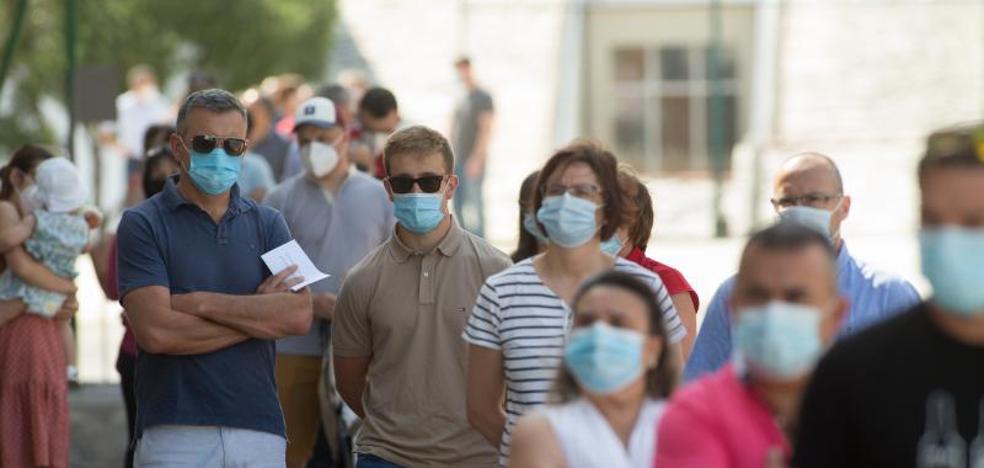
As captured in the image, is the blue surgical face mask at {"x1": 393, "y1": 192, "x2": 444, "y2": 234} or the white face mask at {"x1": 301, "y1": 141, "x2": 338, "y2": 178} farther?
the white face mask at {"x1": 301, "y1": 141, "x2": 338, "y2": 178}

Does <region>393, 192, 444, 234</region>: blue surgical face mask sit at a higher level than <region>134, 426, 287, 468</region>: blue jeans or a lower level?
higher

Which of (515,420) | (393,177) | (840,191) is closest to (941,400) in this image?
(515,420)

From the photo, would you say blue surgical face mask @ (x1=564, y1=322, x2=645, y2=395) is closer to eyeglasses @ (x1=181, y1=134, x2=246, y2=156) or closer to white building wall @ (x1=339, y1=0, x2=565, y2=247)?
eyeglasses @ (x1=181, y1=134, x2=246, y2=156)

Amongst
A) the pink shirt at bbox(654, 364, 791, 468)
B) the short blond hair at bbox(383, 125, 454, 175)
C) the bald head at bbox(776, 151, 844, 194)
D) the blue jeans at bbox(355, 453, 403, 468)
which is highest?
the short blond hair at bbox(383, 125, 454, 175)

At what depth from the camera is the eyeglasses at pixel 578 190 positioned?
740cm

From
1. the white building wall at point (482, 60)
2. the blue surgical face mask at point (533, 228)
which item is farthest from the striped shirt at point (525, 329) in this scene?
the white building wall at point (482, 60)

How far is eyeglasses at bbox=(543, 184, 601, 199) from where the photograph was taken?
740 centimetres

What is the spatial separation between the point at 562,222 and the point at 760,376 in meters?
2.27

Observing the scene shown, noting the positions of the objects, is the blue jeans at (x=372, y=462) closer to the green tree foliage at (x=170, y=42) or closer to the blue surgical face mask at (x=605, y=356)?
the blue surgical face mask at (x=605, y=356)

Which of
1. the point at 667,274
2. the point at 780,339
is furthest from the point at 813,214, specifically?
the point at 780,339

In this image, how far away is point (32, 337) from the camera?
10.5 metres

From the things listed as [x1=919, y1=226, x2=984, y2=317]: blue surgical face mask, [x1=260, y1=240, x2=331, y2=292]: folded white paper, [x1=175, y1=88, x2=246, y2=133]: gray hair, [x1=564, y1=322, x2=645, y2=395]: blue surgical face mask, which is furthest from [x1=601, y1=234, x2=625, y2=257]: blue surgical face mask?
[x1=919, y1=226, x2=984, y2=317]: blue surgical face mask

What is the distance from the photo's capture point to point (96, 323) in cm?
2144

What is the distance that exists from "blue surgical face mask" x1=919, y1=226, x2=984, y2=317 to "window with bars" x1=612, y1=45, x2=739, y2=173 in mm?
33775
